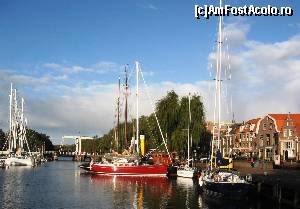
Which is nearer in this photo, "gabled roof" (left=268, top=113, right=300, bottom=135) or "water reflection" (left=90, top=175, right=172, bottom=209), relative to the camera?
"water reflection" (left=90, top=175, right=172, bottom=209)

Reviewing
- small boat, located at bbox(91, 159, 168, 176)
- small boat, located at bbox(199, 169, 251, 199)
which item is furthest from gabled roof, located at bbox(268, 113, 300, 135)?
small boat, located at bbox(199, 169, 251, 199)

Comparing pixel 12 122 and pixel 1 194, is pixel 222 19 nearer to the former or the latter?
pixel 1 194

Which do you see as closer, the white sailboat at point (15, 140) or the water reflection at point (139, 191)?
the water reflection at point (139, 191)

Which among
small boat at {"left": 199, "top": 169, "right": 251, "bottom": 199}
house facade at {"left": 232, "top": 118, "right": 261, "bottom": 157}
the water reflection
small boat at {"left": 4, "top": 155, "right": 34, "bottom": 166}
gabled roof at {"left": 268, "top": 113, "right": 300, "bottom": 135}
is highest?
gabled roof at {"left": 268, "top": 113, "right": 300, "bottom": 135}

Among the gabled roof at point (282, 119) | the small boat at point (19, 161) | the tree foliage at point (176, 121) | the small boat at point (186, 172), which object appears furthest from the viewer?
the small boat at point (19, 161)

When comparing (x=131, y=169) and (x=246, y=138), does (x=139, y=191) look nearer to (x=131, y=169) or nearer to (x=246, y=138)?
(x=131, y=169)

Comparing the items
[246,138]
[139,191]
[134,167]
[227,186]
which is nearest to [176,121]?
[134,167]

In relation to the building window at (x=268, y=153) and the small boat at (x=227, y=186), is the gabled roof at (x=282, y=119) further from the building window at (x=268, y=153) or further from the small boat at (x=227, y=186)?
the small boat at (x=227, y=186)

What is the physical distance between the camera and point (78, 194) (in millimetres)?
54000

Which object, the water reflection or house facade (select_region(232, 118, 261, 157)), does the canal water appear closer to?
the water reflection

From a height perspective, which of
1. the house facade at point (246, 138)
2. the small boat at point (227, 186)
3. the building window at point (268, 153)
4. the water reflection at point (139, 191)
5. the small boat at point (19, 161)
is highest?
the house facade at point (246, 138)

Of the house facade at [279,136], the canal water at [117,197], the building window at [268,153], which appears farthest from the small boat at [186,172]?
the building window at [268,153]

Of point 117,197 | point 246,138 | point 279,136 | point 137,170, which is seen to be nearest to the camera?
point 117,197

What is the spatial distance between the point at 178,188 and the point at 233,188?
18.3 m
